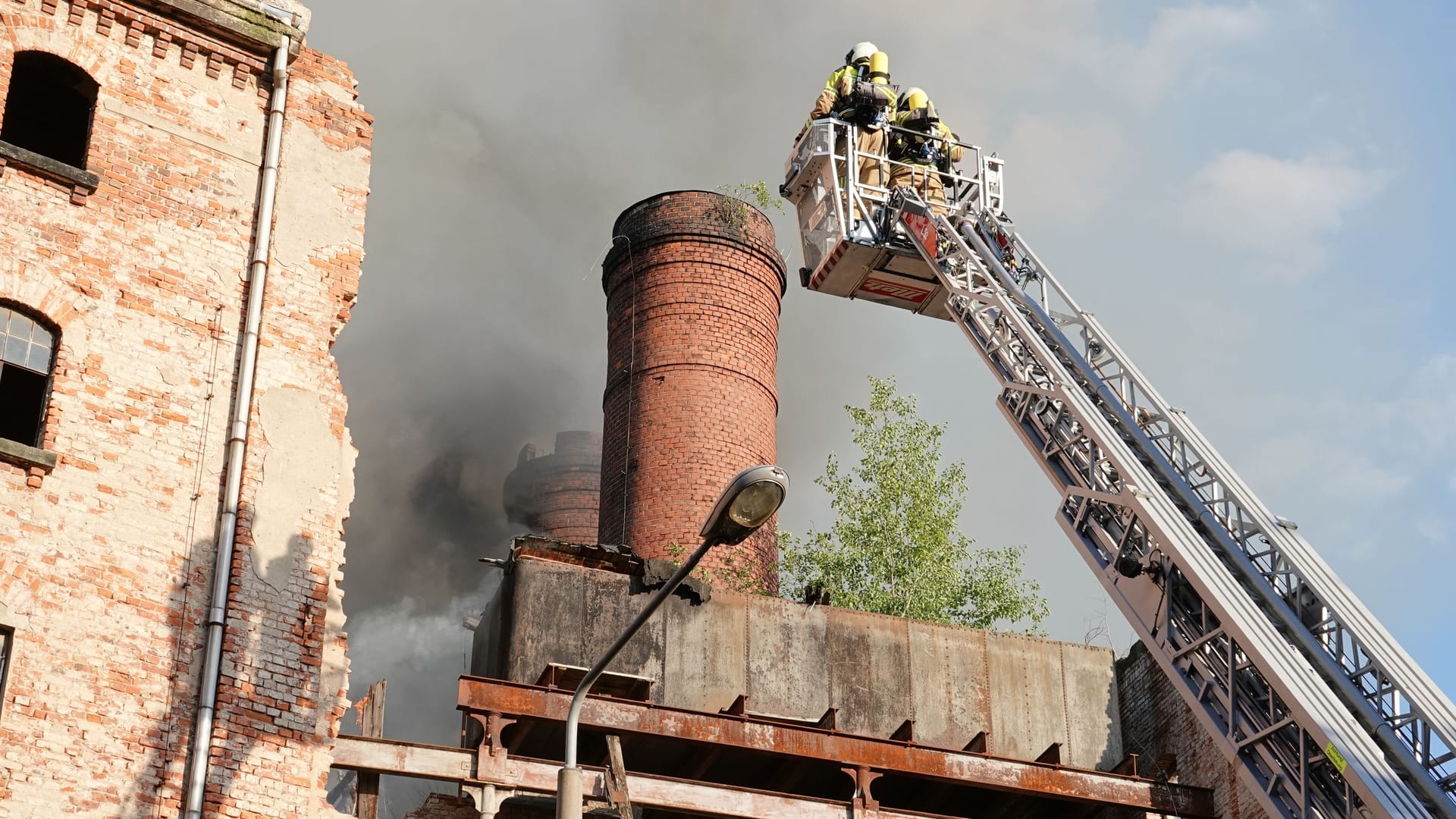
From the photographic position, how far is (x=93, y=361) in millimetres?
11242

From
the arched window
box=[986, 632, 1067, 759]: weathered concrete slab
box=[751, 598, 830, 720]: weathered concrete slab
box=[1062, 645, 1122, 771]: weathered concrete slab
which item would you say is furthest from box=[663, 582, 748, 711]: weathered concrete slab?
the arched window

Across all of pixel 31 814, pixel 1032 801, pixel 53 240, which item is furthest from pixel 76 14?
pixel 1032 801

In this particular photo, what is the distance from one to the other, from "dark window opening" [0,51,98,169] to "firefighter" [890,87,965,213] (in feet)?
28.8

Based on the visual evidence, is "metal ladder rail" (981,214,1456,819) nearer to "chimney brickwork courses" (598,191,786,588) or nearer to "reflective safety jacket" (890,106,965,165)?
"reflective safety jacket" (890,106,965,165)

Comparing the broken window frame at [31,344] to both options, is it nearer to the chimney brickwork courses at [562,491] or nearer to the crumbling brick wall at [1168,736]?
the crumbling brick wall at [1168,736]

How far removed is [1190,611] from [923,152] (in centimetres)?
757

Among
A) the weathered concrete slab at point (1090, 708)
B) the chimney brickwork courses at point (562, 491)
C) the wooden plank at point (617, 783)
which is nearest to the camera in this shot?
the wooden plank at point (617, 783)

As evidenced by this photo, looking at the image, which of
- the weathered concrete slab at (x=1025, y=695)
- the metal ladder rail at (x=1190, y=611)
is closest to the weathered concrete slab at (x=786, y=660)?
the weathered concrete slab at (x=1025, y=695)

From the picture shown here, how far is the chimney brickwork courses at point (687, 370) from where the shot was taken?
2436cm

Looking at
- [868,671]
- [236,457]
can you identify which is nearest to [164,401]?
[236,457]

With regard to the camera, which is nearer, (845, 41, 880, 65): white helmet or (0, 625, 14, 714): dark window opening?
(0, 625, 14, 714): dark window opening

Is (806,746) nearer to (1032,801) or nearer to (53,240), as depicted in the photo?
(1032,801)

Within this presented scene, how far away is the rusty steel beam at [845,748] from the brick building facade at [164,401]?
378cm

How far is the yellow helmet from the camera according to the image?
19141 mm
